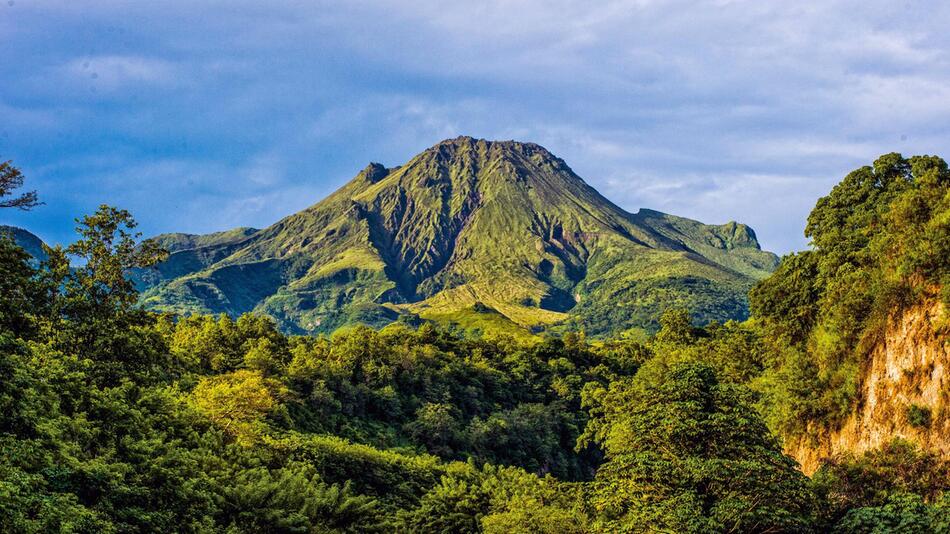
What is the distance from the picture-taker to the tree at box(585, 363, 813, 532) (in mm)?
23344

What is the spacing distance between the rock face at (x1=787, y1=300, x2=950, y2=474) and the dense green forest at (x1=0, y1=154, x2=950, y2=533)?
35.1 inches

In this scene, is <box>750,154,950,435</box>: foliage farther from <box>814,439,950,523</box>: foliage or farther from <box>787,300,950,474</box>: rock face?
<box>814,439,950,523</box>: foliage

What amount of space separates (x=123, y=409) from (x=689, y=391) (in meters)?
21.0

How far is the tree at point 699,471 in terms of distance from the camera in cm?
2334

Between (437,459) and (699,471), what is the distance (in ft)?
107

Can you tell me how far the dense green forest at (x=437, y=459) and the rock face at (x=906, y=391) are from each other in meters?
0.89

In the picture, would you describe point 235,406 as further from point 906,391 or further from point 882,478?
point 906,391

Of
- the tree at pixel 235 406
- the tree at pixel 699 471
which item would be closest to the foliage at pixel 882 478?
the tree at pixel 699 471

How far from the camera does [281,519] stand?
87.8 ft

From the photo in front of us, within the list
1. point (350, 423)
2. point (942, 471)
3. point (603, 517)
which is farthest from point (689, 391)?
point (350, 423)

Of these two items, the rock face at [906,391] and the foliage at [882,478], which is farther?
the rock face at [906,391]

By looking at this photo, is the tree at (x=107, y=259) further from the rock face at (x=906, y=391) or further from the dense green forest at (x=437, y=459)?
the rock face at (x=906, y=391)

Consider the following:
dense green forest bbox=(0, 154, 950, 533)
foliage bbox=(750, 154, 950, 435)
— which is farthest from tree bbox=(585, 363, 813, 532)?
foliage bbox=(750, 154, 950, 435)

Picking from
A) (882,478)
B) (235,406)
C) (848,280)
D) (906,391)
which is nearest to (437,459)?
(235,406)
